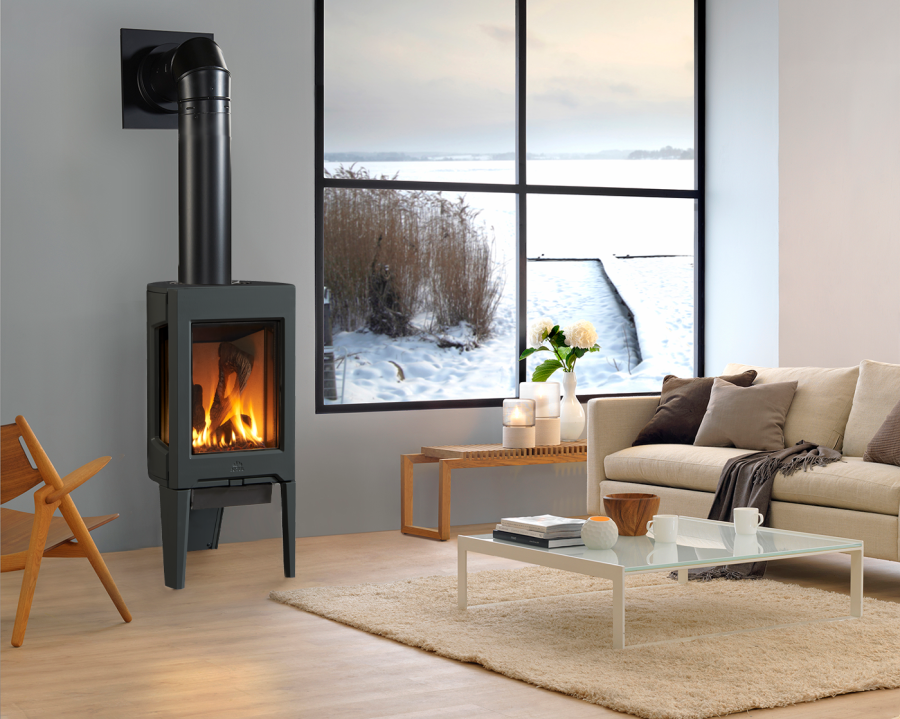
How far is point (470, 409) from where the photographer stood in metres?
6.10

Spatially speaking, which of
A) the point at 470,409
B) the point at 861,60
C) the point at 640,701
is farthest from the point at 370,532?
the point at 861,60

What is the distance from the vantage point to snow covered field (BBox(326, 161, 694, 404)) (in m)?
5.98

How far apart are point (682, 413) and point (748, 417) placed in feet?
1.25

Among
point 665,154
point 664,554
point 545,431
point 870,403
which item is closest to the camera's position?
point 664,554

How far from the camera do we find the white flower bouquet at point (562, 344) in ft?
19.9

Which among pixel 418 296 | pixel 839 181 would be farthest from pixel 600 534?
pixel 839 181

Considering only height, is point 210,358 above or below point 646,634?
above

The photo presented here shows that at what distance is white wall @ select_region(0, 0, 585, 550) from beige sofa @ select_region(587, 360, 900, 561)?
1.25 meters

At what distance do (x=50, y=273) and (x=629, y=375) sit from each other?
322 centimetres

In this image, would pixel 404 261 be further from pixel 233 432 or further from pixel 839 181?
pixel 839 181

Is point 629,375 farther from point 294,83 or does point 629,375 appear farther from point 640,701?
point 640,701

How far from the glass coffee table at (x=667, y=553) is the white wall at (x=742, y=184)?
2.65 metres

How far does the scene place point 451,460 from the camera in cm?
559

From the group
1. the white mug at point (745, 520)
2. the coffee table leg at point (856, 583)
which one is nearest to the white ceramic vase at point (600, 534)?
the white mug at point (745, 520)
